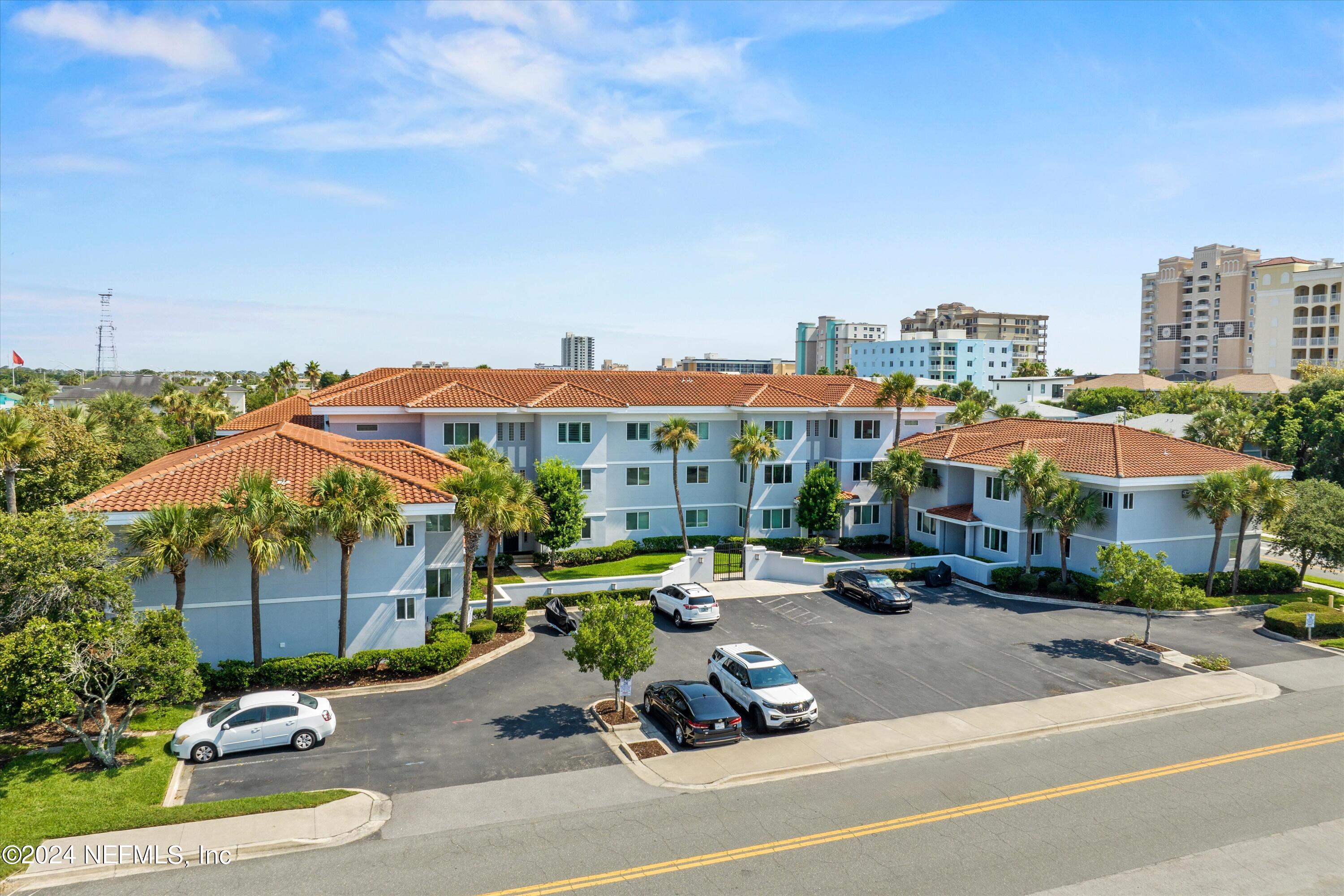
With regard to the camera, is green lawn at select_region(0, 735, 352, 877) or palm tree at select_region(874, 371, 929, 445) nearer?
green lawn at select_region(0, 735, 352, 877)

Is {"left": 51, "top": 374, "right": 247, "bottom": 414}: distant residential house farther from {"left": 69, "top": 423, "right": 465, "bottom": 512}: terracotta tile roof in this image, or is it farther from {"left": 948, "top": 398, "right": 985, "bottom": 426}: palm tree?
{"left": 948, "top": 398, "right": 985, "bottom": 426}: palm tree

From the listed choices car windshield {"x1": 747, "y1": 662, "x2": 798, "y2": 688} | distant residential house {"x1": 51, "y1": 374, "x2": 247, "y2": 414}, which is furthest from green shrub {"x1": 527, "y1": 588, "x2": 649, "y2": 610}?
distant residential house {"x1": 51, "y1": 374, "x2": 247, "y2": 414}

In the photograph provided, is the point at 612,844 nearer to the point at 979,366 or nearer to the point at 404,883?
the point at 404,883

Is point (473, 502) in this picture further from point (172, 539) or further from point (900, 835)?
point (900, 835)

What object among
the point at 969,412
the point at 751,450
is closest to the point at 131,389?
the point at 751,450

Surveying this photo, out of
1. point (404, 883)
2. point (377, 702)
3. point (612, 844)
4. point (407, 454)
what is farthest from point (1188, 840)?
point (407, 454)
